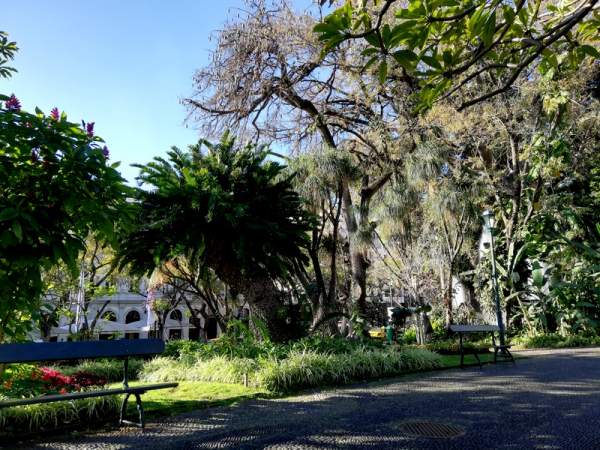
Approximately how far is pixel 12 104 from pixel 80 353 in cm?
288

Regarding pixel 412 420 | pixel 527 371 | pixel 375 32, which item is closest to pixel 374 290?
pixel 527 371

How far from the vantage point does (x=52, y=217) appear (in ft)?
14.7

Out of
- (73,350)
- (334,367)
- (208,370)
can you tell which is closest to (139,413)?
(73,350)

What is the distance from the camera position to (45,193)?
4578 millimetres

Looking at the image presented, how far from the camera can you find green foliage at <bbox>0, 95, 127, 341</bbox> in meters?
4.35

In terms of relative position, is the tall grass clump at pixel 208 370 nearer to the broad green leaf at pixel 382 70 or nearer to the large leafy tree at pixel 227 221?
the large leafy tree at pixel 227 221

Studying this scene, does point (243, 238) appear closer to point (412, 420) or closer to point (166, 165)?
point (166, 165)

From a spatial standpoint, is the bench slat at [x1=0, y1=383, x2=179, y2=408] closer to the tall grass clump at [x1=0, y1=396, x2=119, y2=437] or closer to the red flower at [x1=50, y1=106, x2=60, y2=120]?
the tall grass clump at [x1=0, y1=396, x2=119, y2=437]

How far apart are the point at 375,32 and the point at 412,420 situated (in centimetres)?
457

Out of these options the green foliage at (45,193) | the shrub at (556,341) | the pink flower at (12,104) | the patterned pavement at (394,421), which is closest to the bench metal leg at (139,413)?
the patterned pavement at (394,421)

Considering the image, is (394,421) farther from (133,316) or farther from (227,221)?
(133,316)

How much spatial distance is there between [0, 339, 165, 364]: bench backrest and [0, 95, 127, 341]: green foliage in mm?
452

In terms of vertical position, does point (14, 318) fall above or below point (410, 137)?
below

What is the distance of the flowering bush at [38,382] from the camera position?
5.58 metres
